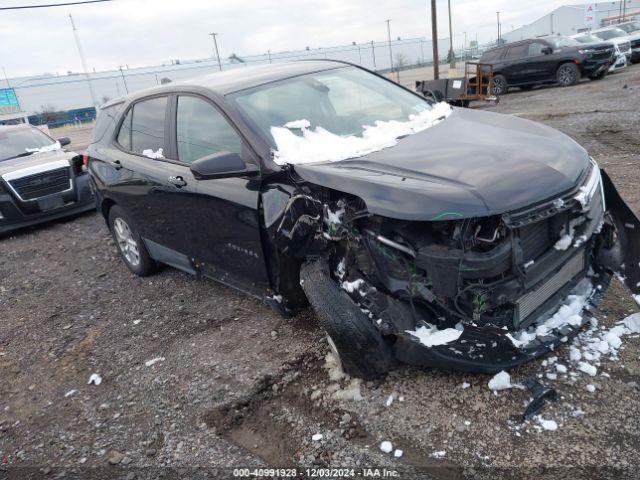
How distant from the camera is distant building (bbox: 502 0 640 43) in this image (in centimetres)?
5528

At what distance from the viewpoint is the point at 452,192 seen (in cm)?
231

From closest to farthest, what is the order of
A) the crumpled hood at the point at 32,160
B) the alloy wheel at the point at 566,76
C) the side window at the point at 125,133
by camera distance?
the side window at the point at 125,133
the crumpled hood at the point at 32,160
the alloy wheel at the point at 566,76

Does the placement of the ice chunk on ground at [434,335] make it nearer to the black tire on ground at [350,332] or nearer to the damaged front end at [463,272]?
the damaged front end at [463,272]

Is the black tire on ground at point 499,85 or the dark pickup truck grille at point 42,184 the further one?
the black tire on ground at point 499,85

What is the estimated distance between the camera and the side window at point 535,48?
15742mm

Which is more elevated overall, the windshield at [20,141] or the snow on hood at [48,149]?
the windshield at [20,141]

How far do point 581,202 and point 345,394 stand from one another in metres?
1.57

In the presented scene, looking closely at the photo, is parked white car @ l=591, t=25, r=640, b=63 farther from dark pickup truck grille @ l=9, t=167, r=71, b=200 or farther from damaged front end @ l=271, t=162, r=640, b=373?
damaged front end @ l=271, t=162, r=640, b=373

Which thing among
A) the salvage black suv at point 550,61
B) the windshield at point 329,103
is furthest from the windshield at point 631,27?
the windshield at point 329,103

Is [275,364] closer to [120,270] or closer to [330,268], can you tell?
[330,268]

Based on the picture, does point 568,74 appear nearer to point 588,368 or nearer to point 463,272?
point 588,368

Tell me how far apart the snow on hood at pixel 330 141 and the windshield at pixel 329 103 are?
5 centimetres

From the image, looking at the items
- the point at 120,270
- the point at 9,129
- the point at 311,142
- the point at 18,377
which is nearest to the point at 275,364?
the point at 311,142

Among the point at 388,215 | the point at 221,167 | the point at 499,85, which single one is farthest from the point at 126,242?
the point at 499,85
